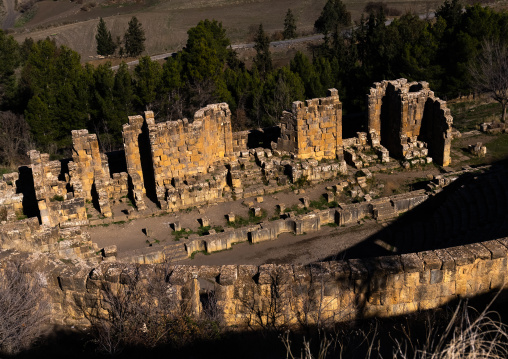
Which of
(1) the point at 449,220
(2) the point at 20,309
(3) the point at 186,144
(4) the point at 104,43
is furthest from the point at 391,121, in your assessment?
(4) the point at 104,43

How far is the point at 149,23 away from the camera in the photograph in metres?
89.4

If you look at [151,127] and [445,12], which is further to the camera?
[445,12]

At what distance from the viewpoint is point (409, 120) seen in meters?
31.3

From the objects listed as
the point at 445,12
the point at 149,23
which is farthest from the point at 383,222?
the point at 149,23

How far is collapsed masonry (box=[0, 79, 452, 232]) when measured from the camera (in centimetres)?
2808

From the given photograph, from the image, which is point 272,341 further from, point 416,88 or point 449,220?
point 416,88

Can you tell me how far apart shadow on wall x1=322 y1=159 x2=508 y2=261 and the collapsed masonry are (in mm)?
3305

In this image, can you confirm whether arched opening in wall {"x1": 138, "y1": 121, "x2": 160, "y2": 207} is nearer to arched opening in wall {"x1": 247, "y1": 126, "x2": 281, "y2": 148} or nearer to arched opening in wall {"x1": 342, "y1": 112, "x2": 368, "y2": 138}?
arched opening in wall {"x1": 247, "y1": 126, "x2": 281, "y2": 148}

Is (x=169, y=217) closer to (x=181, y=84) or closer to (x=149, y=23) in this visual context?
(x=181, y=84)

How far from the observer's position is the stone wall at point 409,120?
101ft

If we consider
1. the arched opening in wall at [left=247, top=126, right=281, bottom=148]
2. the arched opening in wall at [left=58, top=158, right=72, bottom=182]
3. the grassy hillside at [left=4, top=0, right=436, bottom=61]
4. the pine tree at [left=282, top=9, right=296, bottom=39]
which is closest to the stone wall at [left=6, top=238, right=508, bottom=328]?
the arched opening in wall at [left=58, top=158, right=72, bottom=182]

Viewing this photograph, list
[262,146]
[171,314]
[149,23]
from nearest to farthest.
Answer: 1. [171,314]
2. [262,146]
3. [149,23]

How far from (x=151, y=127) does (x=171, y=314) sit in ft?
45.3

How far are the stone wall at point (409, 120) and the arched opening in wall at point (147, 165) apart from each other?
11232 mm
